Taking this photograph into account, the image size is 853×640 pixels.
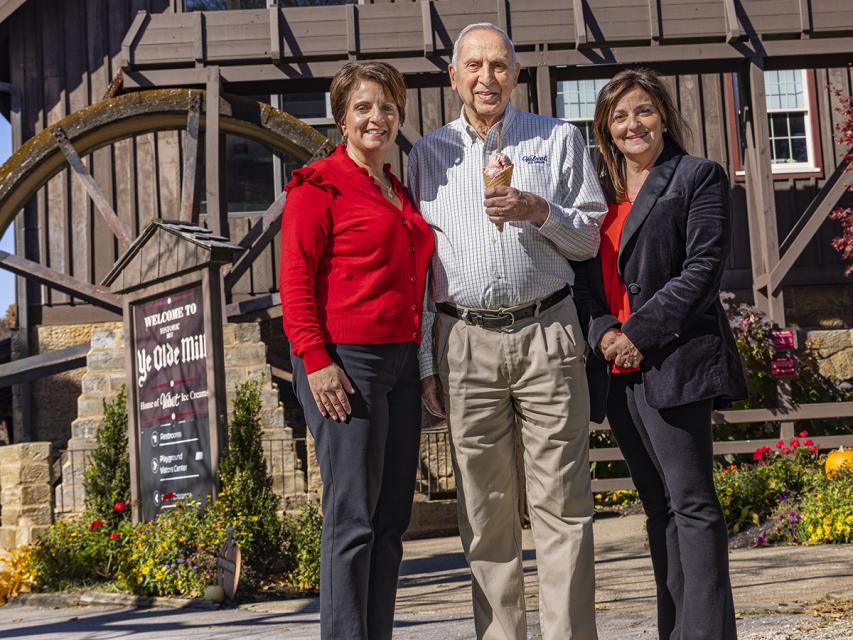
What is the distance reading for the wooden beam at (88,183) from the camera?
12.5m

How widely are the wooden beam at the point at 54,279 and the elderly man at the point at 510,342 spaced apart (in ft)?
31.5

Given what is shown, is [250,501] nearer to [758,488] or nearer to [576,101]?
[758,488]

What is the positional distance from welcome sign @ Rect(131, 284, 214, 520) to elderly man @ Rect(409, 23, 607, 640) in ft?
15.4

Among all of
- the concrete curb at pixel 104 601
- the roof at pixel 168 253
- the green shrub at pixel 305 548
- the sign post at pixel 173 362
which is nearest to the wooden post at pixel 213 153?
the roof at pixel 168 253

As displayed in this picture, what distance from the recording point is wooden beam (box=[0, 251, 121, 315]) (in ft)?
41.4

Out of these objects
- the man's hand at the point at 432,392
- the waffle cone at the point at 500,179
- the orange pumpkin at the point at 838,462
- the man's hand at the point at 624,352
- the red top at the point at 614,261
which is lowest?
the orange pumpkin at the point at 838,462

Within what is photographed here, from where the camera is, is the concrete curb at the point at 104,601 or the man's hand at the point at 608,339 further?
the concrete curb at the point at 104,601

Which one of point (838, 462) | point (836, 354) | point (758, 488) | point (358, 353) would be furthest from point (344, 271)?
point (836, 354)

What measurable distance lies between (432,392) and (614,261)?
72 centimetres

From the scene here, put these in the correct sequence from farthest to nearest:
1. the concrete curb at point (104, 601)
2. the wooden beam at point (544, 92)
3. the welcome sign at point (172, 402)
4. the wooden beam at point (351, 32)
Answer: the wooden beam at point (351, 32), the wooden beam at point (544, 92), the welcome sign at point (172, 402), the concrete curb at point (104, 601)

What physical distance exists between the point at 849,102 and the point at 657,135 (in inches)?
363

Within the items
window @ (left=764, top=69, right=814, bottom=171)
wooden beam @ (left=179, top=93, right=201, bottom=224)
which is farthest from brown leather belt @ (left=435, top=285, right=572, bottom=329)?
window @ (left=764, top=69, right=814, bottom=171)

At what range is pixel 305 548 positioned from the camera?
7.63 metres

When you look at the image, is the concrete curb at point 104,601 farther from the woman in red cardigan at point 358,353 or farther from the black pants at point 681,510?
the black pants at point 681,510
